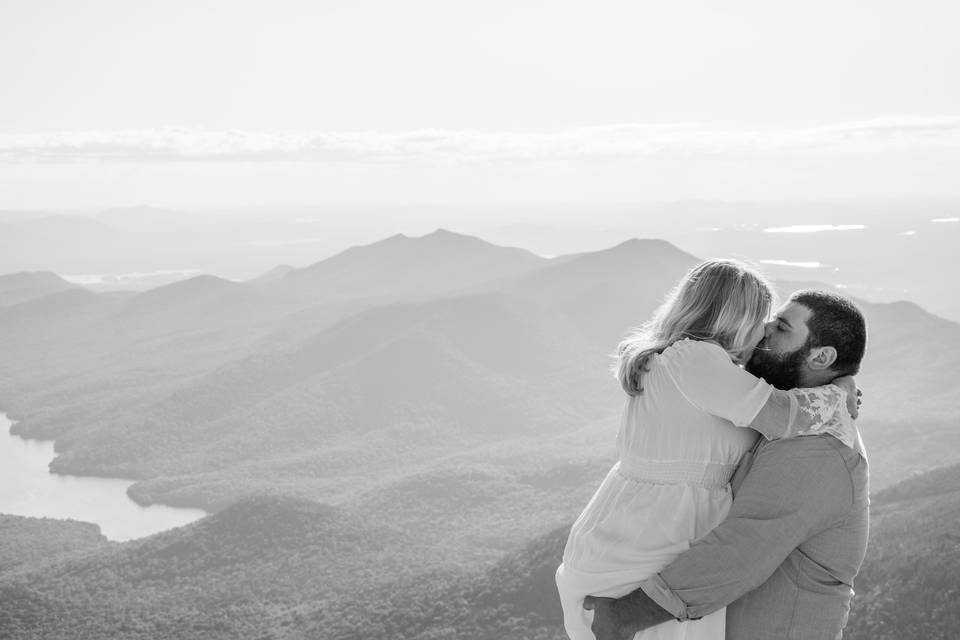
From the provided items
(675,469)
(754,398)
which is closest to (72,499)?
(675,469)

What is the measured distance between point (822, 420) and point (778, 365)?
0.41 metres

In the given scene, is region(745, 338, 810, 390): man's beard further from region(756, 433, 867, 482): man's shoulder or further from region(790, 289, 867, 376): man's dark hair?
region(756, 433, 867, 482): man's shoulder

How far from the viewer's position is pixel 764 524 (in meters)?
3.83

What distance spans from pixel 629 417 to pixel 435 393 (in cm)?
8857

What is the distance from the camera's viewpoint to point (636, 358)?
427 cm

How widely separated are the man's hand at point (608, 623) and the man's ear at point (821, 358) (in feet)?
4.66

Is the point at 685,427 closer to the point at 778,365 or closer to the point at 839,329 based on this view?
the point at 778,365

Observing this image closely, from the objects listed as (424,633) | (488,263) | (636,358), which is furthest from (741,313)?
(488,263)

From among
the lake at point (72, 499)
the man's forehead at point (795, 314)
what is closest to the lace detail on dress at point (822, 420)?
the man's forehead at point (795, 314)

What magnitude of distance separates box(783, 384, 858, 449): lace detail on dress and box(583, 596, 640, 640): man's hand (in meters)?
1.13

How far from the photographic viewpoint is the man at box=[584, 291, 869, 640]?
3846 mm

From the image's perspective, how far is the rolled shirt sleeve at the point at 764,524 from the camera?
3.83 metres

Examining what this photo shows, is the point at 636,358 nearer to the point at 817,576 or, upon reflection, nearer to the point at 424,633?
the point at 817,576

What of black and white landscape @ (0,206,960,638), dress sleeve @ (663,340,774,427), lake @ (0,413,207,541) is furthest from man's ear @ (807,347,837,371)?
lake @ (0,413,207,541)
